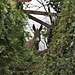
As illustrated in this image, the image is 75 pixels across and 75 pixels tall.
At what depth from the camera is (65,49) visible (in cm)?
177

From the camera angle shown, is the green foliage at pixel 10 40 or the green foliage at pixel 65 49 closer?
the green foliage at pixel 65 49

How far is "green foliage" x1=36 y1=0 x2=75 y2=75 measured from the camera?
1669 millimetres

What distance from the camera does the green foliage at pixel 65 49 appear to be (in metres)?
1.67

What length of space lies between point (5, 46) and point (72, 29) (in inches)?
47.0

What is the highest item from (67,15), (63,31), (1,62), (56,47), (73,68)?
(67,15)

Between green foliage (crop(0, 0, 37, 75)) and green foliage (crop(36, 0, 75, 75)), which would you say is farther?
green foliage (crop(0, 0, 37, 75))

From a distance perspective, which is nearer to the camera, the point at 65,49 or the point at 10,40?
the point at 65,49

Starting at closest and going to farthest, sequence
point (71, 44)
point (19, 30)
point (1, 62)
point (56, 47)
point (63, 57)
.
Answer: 1. point (71, 44)
2. point (63, 57)
3. point (56, 47)
4. point (1, 62)
5. point (19, 30)

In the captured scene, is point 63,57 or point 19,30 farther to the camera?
point 19,30

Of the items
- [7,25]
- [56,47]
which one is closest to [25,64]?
[7,25]

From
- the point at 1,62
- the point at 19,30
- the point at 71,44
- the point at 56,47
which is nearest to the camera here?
the point at 71,44

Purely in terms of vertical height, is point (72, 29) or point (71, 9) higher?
point (71, 9)

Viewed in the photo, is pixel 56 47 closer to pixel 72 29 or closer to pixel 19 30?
pixel 72 29

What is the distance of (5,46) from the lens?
2525 millimetres
